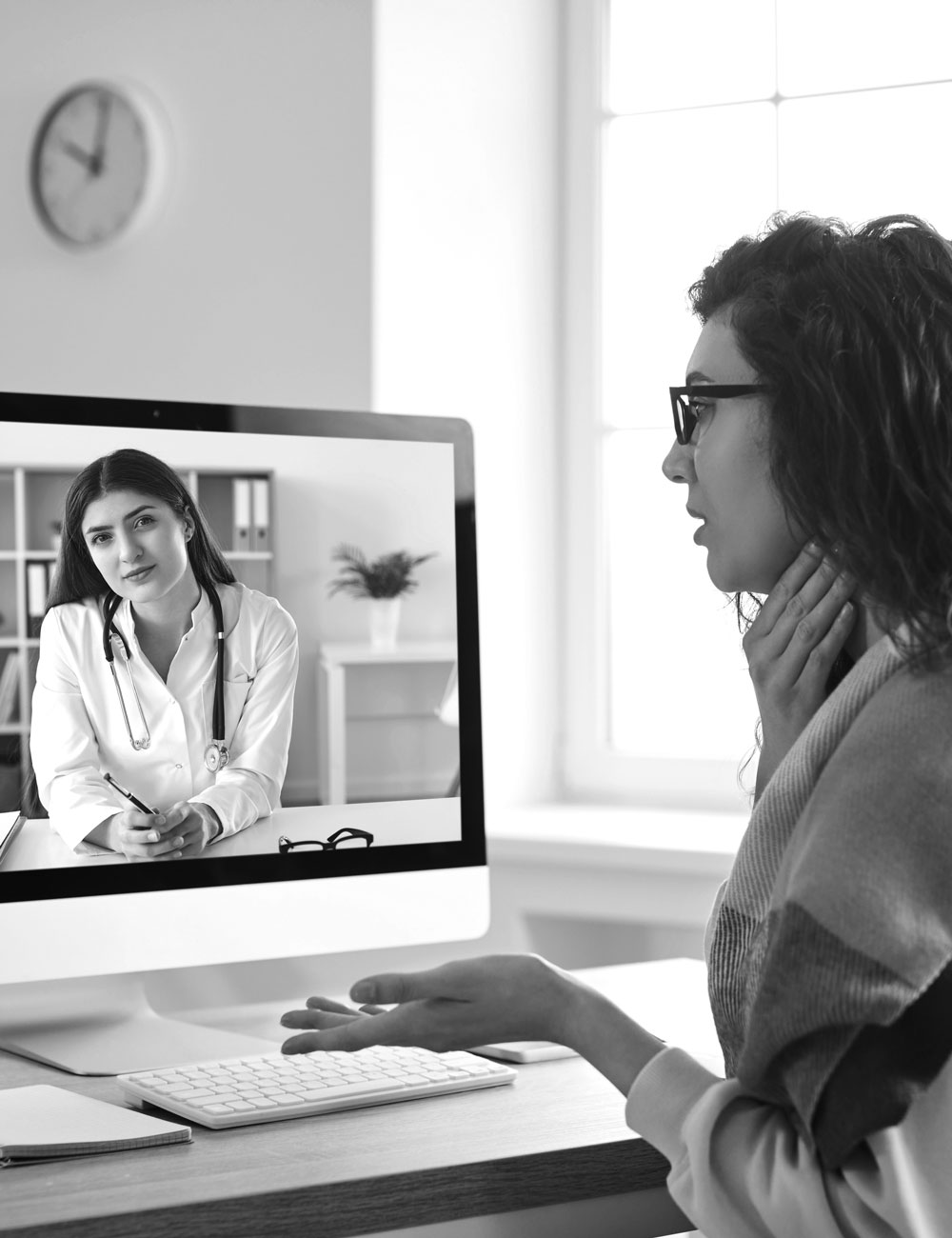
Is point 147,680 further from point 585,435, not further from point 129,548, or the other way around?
point 585,435

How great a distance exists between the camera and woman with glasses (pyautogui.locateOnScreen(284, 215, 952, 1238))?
86 centimetres

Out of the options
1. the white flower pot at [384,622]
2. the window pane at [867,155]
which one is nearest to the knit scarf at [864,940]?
the white flower pot at [384,622]

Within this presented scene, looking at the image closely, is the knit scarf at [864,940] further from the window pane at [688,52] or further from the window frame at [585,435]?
the window pane at [688,52]

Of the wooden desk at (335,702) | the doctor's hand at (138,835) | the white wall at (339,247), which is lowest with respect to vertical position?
the doctor's hand at (138,835)

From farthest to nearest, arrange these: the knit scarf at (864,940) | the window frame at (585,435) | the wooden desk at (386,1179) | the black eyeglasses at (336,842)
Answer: the window frame at (585,435)
the black eyeglasses at (336,842)
the wooden desk at (386,1179)
the knit scarf at (864,940)

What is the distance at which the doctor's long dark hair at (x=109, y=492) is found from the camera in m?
1.32

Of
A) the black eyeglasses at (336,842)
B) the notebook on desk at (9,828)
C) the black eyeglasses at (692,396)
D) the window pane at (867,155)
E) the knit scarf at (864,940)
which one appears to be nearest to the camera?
the knit scarf at (864,940)

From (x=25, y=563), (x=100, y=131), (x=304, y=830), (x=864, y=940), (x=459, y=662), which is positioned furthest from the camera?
(x=100, y=131)

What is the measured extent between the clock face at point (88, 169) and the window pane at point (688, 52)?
35.5 inches

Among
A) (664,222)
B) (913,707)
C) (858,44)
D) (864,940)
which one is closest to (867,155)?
(858,44)

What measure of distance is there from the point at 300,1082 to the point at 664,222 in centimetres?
198

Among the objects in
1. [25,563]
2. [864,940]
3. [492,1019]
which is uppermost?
[25,563]

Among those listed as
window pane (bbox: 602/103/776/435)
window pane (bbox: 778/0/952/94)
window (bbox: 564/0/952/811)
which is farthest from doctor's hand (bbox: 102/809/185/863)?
window pane (bbox: 778/0/952/94)

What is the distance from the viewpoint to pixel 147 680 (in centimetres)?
133
